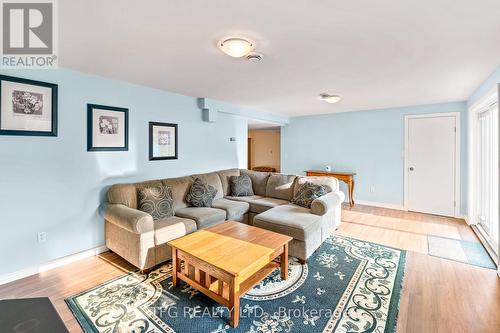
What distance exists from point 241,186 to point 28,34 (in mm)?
3229

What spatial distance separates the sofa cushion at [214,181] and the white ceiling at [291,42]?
142 cm

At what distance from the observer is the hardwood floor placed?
184 cm

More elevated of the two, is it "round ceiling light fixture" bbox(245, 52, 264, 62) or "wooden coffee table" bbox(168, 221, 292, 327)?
"round ceiling light fixture" bbox(245, 52, 264, 62)

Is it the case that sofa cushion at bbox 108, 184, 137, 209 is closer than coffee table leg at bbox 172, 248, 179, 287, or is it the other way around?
coffee table leg at bbox 172, 248, 179, 287

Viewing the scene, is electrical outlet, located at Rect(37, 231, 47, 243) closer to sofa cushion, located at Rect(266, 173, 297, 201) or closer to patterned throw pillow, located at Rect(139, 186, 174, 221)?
patterned throw pillow, located at Rect(139, 186, 174, 221)

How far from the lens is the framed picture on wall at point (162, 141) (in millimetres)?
3621

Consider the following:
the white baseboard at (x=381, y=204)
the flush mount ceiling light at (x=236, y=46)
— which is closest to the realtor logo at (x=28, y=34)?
the flush mount ceiling light at (x=236, y=46)

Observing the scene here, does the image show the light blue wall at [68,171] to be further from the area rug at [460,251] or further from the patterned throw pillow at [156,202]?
the area rug at [460,251]

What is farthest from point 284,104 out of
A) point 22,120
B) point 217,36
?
point 22,120

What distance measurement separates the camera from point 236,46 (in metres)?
2.01

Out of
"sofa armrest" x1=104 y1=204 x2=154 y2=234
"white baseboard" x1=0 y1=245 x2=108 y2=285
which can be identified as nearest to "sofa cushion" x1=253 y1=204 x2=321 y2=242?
"sofa armrest" x1=104 y1=204 x2=154 y2=234

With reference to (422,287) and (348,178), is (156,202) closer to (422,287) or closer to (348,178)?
(422,287)

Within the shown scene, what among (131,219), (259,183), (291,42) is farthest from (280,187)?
(291,42)

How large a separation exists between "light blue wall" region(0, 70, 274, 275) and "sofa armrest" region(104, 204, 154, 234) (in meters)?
0.45
